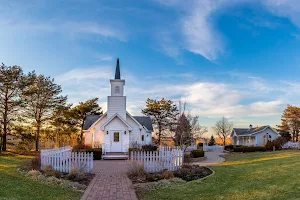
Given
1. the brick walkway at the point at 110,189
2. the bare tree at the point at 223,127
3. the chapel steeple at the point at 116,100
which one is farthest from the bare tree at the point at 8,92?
the bare tree at the point at 223,127

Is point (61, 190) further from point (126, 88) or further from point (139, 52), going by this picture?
point (126, 88)

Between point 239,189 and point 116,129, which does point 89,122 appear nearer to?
point 116,129

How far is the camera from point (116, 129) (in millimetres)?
24547

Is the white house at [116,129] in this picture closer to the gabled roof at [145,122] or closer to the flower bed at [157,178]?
the gabled roof at [145,122]

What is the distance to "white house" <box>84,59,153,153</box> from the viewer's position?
961 inches

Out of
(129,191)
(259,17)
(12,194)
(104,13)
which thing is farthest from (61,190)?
(259,17)

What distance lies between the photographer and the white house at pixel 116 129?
24.4 m

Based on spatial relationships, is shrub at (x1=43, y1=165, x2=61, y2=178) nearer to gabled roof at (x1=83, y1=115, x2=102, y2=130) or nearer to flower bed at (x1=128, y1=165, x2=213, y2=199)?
flower bed at (x1=128, y1=165, x2=213, y2=199)

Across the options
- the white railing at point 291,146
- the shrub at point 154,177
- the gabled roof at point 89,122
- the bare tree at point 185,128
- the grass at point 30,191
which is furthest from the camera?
the white railing at point 291,146

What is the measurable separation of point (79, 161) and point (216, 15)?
11.4m

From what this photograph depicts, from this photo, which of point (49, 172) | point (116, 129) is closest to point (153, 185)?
point (49, 172)

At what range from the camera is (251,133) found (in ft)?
143

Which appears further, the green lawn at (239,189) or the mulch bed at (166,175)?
the mulch bed at (166,175)

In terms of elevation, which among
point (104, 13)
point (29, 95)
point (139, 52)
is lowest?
point (29, 95)
